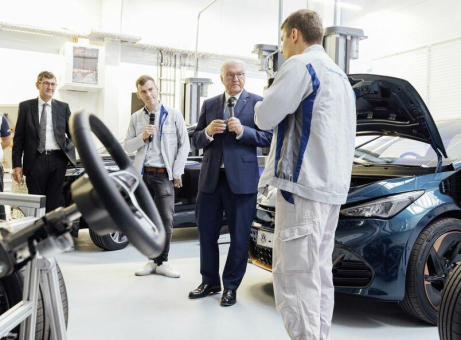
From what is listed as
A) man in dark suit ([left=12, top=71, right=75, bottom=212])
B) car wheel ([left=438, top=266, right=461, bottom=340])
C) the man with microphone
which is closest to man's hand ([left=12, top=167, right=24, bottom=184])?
man in dark suit ([left=12, top=71, right=75, bottom=212])

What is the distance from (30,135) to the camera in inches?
140

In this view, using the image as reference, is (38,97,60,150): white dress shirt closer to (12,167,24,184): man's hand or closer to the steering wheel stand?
(12,167,24,184): man's hand

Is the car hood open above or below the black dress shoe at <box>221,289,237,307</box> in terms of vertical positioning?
above

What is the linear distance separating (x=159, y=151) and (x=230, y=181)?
2.70ft

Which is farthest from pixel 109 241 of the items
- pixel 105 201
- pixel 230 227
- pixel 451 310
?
pixel 105 201

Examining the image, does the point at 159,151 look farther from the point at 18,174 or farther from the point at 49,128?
the point at 18,174

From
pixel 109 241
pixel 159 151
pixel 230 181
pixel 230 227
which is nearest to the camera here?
pixel 230 181

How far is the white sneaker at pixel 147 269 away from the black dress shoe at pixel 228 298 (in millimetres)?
831

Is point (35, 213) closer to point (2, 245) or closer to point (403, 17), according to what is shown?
point (2, 245)

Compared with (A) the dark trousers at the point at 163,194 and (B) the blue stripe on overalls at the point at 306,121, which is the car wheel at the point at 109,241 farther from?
(B) the blue stripe on overalls at the point at 306,121

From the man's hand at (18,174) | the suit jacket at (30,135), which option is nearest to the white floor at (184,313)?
the man's hand at (18,174)

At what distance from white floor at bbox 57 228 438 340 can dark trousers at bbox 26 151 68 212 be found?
0.55 m

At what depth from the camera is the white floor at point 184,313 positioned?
2.30 metres

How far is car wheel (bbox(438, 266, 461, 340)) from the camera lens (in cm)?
166
